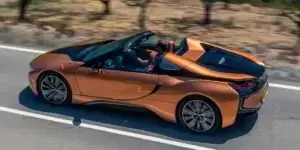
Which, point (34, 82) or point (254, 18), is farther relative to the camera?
point (254, 18)

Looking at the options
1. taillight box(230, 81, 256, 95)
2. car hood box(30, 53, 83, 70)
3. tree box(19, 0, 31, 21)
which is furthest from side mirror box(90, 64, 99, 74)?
tree box(19, 0, 31, 21)

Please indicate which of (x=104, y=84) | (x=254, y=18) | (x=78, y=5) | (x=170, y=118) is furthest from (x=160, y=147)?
(x=78, y=5)

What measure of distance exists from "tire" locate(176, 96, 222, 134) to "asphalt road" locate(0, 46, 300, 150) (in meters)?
0.13

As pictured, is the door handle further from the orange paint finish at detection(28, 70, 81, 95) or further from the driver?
the driver

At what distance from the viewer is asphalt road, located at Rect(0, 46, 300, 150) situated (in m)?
7.47

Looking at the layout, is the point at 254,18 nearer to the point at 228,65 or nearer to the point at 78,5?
the point at 78,5

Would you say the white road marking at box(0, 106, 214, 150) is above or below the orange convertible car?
below

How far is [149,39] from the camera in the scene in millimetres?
8664

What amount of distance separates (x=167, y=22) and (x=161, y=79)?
6571 millimetres

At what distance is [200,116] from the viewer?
25.0 ft

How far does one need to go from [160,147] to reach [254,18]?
8.30 meters

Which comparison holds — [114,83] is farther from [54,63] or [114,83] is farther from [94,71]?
[54,63]

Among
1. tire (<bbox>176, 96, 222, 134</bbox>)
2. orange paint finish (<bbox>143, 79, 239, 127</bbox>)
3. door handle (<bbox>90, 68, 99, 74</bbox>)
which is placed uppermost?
door handle (<bbox>90, 68, 99, 74</bbox>)

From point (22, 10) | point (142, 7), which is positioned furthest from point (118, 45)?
point (142, 7)
